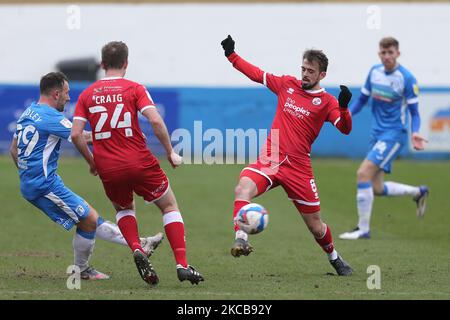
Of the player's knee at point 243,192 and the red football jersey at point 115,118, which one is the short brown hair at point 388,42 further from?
the red football jersey at point 115,118

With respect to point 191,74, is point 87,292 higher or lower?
higher

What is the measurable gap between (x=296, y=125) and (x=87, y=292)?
2.74 meters

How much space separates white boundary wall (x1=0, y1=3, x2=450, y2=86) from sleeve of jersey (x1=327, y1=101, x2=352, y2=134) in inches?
899

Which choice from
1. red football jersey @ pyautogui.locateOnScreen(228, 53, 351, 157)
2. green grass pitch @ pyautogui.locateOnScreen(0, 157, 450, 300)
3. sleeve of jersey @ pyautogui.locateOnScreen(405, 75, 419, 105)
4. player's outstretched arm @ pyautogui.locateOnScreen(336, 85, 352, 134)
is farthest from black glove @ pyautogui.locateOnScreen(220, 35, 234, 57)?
sleeve of jersey @ pyautogui.locateOnScreen(405, 75, 419, 105)

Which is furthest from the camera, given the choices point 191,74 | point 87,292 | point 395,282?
point 191,74

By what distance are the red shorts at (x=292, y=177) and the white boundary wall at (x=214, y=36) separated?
22871 millimetres

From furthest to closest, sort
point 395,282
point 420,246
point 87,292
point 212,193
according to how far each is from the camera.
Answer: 1. point 212,193
2. point 420,246
3. point 395,282
4. point 87,292

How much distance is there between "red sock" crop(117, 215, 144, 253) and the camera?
863 cm

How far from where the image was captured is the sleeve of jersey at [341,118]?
29.4 ft

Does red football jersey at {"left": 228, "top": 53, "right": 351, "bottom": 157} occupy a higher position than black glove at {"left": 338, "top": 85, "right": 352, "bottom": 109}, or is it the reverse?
black glove at {"left": 338, "top": 85, "right": 352, "bottom": 109}

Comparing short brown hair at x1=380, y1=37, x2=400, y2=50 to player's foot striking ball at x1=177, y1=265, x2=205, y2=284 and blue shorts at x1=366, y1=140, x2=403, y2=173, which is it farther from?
player's foot striking ball at x1=177, y1=265, x2=205, y2=284

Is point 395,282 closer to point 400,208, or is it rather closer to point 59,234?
point 59,234

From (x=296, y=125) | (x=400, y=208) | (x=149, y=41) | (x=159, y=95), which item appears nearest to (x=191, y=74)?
(x=149, y=41)

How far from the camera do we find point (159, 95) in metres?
26.2
